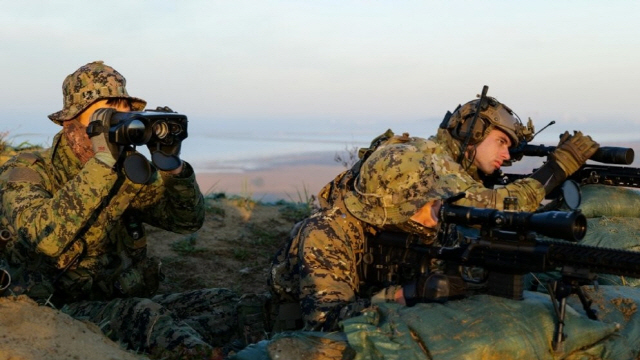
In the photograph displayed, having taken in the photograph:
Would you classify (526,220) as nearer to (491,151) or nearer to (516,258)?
(516,258)

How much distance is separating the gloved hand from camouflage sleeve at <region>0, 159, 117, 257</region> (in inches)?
1.9

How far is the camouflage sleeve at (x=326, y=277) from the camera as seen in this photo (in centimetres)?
482

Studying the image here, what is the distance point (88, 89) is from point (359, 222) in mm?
1998

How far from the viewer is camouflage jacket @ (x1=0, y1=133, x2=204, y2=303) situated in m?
5.28

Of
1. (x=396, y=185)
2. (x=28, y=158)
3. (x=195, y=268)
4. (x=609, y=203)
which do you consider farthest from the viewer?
(x=195, y=268)

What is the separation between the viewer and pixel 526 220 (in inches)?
161

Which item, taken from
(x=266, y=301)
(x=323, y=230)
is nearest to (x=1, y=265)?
(x=266, y=301)

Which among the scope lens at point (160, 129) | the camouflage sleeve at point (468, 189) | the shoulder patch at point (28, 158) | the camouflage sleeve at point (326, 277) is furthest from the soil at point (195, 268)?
the camouflage sleeve at point (468, 189)

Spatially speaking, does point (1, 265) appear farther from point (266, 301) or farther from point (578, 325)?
point (578, 325)

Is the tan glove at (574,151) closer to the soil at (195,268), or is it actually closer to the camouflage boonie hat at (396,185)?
the camouflage boonie hat at (396,185)

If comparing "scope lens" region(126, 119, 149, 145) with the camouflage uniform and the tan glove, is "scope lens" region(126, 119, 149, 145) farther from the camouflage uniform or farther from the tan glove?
the tan glove

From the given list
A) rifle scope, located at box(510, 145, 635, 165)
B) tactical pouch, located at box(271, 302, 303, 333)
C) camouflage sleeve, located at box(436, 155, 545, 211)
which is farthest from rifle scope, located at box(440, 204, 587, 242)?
rifle scope, located at box(510, 145, 635, 165)

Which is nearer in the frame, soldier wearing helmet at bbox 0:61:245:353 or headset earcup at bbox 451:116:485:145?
soldier wearing helmet at bbox 0:61:245:353

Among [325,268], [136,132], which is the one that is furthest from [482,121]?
[136,132]
